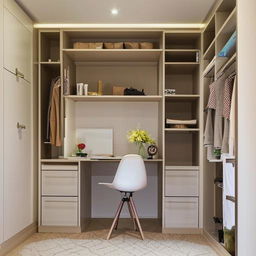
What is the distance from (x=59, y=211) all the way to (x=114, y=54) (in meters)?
1.96

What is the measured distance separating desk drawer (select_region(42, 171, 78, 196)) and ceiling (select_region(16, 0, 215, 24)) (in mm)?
1745

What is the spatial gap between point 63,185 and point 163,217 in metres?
1.19

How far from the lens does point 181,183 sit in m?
4.09

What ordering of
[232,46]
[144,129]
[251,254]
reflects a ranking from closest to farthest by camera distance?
1. [251,254]
2. [232,46]
3. [144,129]

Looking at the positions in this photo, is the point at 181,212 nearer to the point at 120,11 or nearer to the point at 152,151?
the point at 152,151

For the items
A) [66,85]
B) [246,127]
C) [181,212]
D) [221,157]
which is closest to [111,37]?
[66,85]

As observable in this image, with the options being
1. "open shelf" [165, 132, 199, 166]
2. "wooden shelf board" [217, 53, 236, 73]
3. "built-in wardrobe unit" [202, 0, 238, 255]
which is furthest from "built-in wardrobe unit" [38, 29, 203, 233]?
"wooden shelf board" [217, 53, 236, 73]

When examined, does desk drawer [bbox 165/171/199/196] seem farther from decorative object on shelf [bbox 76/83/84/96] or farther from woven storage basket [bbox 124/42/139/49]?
woven storage basket [bbox 124/42/139/49]

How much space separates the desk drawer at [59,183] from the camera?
406cm

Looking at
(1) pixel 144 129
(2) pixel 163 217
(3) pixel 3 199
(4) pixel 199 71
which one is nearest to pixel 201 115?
(4) pixel 199 71

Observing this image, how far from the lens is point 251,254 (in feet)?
8.38

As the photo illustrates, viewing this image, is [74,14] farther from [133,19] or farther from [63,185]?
[63,185]

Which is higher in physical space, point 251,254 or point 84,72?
point 84,72

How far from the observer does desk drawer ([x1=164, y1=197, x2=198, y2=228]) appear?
4078mm
